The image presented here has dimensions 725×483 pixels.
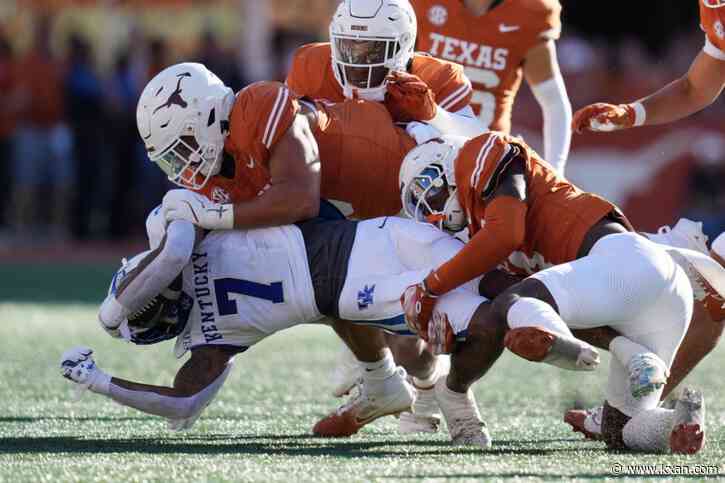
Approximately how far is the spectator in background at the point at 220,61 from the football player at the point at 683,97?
23.2ft

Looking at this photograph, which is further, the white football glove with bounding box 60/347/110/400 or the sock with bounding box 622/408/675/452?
the white football glove with bounding box 60/347/110/400

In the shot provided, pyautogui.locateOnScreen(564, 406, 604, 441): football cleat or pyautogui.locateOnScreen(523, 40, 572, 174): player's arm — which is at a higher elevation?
pyautogui.locateOnScreen(523, 40, 572, 174): player's arm

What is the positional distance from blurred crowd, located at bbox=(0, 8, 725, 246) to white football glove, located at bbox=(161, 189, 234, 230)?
7.78 meters

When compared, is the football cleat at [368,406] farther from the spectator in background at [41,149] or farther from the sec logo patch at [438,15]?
the spectator in background at [41,149]

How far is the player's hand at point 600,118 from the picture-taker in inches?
211

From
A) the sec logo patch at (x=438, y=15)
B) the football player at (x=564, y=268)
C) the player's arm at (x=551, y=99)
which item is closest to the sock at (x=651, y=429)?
the football player at (x=564, y=268)

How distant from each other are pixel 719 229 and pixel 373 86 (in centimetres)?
694

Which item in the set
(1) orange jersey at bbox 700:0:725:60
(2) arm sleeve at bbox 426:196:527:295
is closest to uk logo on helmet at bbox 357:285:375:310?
(2) arm sleeve at bbox 426:196:527:295

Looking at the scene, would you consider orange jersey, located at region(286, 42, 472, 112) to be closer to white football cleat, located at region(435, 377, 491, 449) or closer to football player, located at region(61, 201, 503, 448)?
football player, located at region(61, 201, 503, 448)

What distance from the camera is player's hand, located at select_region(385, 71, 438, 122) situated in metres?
5.27

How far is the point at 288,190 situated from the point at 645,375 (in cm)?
128

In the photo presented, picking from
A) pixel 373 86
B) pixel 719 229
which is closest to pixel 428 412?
pixel 373 86

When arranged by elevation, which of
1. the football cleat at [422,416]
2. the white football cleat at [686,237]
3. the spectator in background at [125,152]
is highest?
the white football cleat at [686,237]

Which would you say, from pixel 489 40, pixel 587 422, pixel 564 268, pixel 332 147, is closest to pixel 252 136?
pixel 332 147
